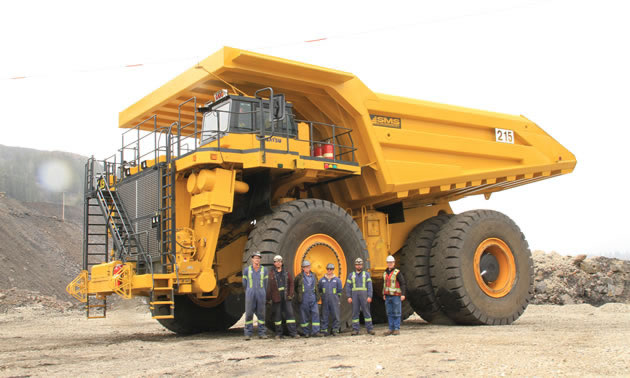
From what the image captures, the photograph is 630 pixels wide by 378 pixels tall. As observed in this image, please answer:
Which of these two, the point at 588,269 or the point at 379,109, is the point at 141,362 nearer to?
the point at 379,109

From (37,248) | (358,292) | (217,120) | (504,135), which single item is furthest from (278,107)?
(37,248)

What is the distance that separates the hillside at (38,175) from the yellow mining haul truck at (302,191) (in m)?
25.7

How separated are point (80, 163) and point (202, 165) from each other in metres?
30.8

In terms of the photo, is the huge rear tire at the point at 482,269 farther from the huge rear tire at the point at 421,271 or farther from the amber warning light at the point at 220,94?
the amber warning light at the point at 220,94

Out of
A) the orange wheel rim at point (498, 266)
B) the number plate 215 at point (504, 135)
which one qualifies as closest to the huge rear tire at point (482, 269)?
the orange wheel rim at point (498, 266)

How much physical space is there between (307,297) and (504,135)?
5.69 meters

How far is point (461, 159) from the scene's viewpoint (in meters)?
12.0

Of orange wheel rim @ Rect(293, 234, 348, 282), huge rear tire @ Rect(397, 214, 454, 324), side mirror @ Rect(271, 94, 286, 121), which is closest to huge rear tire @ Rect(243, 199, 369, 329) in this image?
orange wheel rim @ Rect(293, 234, 348, 282)

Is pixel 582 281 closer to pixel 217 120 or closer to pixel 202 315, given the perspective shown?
pixel 202 315

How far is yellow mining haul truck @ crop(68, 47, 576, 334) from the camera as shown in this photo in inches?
361

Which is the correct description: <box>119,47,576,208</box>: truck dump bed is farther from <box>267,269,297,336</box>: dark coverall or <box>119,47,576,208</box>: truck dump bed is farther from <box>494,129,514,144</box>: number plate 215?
<box>267,269,297,336</box>: dark coverall

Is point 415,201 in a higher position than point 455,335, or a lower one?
higher

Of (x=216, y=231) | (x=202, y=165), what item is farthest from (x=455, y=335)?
(x=202, y=165)

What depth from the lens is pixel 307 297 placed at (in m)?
9.21
